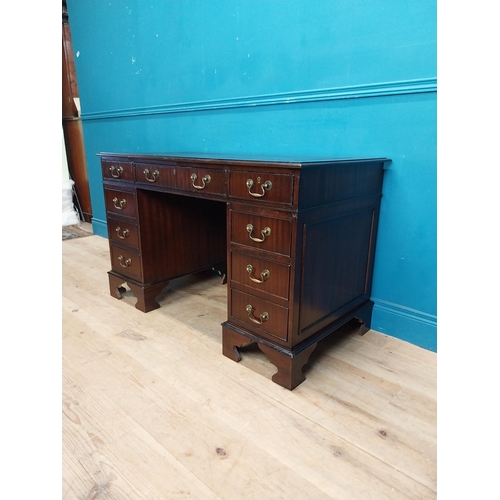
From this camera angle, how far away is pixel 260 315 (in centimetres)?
128

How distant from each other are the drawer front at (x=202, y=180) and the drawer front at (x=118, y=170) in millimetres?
340

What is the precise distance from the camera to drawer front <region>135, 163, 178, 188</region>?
1.50 metres

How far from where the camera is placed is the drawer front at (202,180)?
1.29 metres

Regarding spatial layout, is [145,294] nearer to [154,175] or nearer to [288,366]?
[154,175]

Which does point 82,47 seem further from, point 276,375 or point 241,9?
point 276,375

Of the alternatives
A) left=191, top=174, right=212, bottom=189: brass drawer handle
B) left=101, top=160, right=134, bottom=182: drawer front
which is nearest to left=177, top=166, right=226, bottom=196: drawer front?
left=191, top=174, right=212, bottom=189: brass drawer handle

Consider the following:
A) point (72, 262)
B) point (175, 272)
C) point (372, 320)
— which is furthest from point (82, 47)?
point (372, 320)

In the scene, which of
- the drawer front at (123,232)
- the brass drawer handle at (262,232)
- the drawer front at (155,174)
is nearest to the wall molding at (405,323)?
the brass drawer handle at (262,232)

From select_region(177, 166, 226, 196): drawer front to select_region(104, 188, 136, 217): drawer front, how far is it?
0.36 meters
